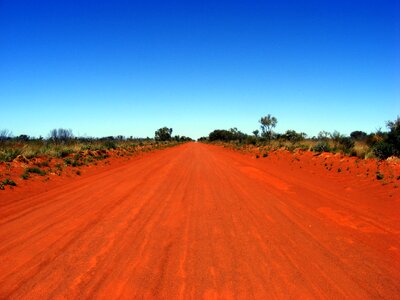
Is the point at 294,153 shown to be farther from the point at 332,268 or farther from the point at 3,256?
the point at 3,256

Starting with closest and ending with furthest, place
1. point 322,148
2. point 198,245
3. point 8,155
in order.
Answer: point 198,245, point 8,155, point 322,148

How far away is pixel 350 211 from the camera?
7.99m

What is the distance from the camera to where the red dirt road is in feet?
13.4

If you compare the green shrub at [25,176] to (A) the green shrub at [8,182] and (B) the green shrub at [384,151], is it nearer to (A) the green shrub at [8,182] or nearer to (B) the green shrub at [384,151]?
(A) the green shrub at [8,182]

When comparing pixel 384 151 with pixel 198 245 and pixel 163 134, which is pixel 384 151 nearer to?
pixel 198 245

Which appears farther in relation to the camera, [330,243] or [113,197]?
[113,197]

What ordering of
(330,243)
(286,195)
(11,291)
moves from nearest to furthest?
(11,291)
(330,243)
(286,195)

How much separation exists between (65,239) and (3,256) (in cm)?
98

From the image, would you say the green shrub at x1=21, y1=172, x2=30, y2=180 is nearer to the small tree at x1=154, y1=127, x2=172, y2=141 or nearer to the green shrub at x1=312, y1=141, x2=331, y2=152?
the green shrub at x1=312, y1=141, x2=331, y2=152

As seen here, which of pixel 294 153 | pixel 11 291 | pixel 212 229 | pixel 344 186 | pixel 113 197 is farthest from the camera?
pixel 294 153

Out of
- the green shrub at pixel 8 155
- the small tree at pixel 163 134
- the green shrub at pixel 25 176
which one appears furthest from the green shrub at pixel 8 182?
the small tree at pixel 163 134

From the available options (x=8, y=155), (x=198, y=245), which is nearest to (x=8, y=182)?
(x=8, y=155)

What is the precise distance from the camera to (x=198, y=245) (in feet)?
17.9

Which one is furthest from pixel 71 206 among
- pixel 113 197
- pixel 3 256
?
pixel 3 256
